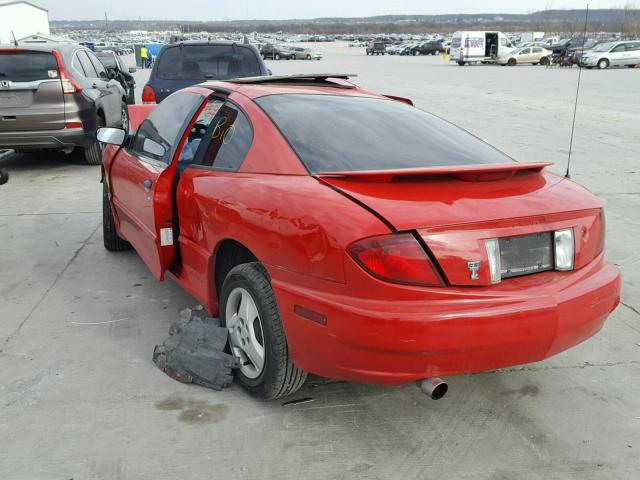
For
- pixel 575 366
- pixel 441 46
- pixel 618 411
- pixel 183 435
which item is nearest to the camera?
pixel 183 435

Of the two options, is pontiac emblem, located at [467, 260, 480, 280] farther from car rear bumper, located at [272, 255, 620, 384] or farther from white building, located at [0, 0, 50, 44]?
white building, located at [0, 0, 50, 44]

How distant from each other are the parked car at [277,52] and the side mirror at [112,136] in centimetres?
5188

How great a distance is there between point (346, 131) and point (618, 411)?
6.26 ft

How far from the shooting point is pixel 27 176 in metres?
8.66

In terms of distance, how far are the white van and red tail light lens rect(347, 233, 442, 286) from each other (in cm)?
4701

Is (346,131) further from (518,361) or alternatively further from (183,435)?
(183,435)

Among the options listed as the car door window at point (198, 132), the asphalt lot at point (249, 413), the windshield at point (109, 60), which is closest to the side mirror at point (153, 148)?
the car door window at point (198, 132)

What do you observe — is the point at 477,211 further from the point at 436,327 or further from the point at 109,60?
the point at 109,60

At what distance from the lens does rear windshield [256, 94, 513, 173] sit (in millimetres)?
3035

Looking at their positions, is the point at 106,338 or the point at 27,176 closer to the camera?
the point at 106,338

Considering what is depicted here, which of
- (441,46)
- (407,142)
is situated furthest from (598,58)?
(407,142)

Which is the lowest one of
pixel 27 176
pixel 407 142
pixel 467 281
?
pixel 27 176

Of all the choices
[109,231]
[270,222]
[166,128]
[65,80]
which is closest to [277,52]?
[65,80]

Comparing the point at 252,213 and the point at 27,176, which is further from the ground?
the point at 252,213
